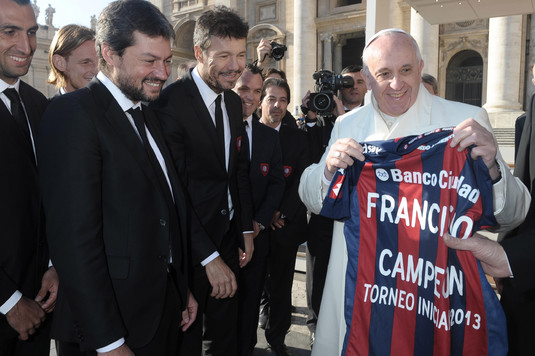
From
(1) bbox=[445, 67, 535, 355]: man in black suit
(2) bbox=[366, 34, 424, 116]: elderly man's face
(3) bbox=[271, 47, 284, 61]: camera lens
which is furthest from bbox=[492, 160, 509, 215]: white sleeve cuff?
(3) bbox=[271, 47, 284, 61]: camera lens

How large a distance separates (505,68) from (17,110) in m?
16.4

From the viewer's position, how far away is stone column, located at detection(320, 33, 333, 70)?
67.1ft

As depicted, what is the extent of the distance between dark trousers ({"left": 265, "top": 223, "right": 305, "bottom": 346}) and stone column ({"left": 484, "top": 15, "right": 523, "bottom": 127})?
13569 millimetres

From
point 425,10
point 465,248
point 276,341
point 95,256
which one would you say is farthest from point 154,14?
point 425,10

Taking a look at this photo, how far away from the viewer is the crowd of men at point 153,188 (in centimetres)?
159

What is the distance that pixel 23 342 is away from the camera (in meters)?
2.04

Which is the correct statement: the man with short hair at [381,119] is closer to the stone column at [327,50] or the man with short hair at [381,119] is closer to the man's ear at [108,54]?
the man's ear at [108,54]

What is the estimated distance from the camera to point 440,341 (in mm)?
1848

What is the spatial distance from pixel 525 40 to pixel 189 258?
57.9 feet

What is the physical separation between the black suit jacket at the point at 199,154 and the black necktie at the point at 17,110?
693 millimetres

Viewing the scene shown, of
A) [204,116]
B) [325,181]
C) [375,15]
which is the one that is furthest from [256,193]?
[375,15]

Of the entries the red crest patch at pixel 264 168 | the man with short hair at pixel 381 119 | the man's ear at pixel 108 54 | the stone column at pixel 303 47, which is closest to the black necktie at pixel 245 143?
the red crest patch at pixel 264 168

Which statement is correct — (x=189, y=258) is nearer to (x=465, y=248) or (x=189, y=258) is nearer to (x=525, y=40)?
(x=465, y=248)

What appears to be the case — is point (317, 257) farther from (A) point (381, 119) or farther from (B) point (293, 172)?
(A) point (381, 119)
